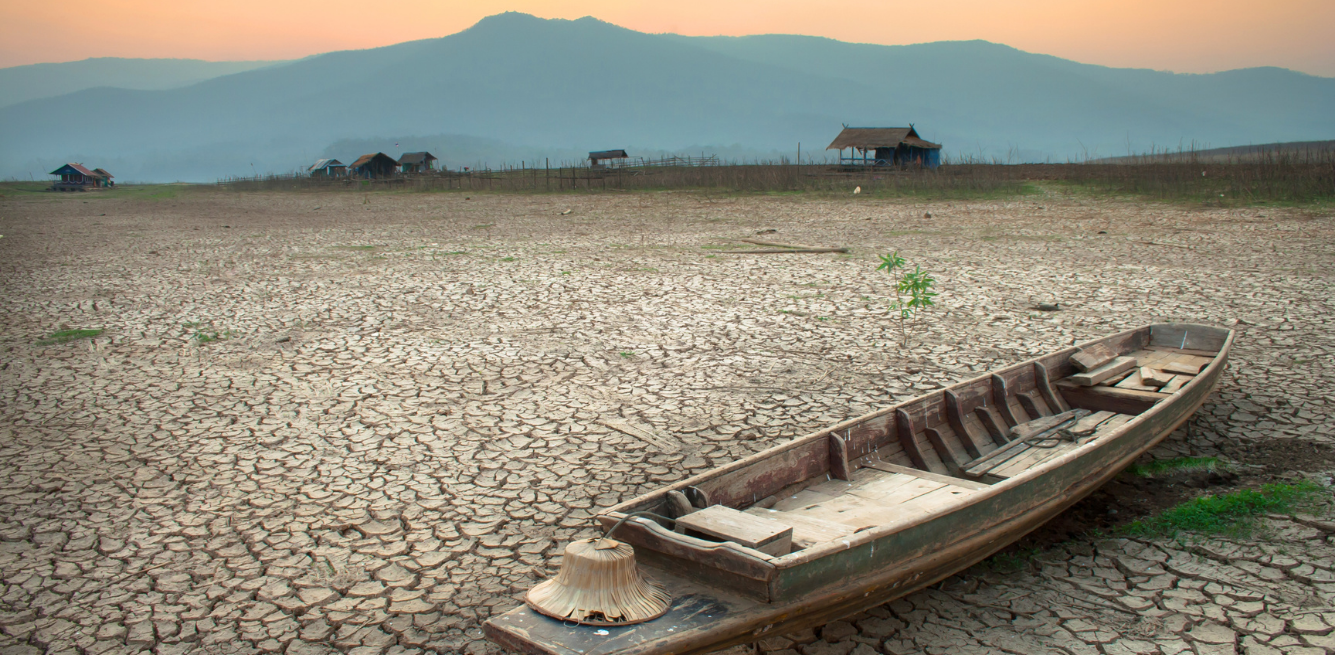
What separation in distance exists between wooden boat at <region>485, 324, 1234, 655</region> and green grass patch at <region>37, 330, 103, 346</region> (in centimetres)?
803

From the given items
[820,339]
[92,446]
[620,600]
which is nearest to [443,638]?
[620,600]

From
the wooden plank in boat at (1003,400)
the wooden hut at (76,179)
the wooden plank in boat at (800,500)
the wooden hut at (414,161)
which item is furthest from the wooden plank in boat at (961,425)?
the wooden hut at (76,179)

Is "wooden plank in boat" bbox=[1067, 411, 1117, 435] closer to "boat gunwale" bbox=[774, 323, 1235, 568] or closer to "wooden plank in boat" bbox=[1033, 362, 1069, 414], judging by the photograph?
"wooden plank in boat" bbox=[1033, 362, 1069, 414]

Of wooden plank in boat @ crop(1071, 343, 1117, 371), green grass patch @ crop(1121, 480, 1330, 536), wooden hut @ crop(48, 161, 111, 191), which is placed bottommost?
green grass patch @ crop(1121, 480, 1330, 536)

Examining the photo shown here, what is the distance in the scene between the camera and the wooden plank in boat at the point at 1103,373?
525cm

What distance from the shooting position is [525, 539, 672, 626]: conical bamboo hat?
7.80 ft

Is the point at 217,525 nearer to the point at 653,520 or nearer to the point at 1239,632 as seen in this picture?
the point at 653,520

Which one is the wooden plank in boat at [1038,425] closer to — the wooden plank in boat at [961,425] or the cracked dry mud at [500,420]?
the wooden plank in boat at [961,425]

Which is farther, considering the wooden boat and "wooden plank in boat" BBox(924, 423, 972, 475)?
"wooden plank in boat" BBox(924, 423, 972, 475)

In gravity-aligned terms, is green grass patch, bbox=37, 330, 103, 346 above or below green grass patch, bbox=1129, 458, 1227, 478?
above

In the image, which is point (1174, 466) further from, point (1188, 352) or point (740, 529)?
point (740, 529)

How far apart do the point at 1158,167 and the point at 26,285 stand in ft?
96.6

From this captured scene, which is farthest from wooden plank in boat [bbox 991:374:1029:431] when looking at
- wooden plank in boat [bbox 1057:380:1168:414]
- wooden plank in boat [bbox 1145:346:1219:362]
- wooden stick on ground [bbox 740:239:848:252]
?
wooden stick on ground [bbox 740:239:848:252]

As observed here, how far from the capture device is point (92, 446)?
5129 millimetres
